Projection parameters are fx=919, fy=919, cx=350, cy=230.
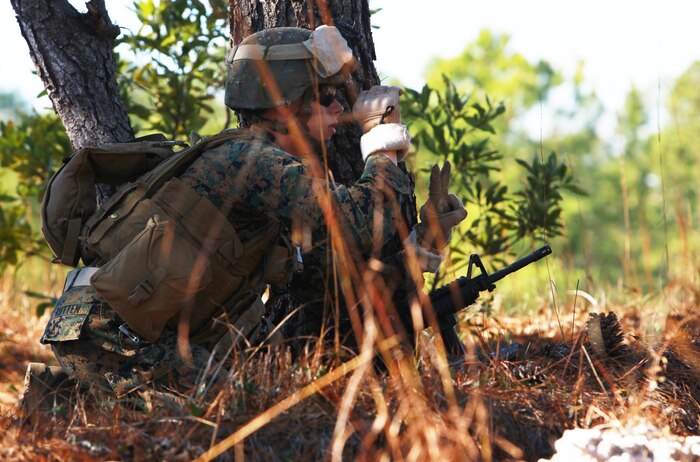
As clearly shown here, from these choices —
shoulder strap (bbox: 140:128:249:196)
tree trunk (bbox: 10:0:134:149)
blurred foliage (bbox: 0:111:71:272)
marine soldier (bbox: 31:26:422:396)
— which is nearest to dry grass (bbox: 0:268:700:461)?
marine soldier (bbox: 31:26:422:396)

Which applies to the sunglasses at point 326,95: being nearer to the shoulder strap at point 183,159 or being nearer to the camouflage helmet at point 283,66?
the camouflage helmet at point 283,66

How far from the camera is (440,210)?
11.7 feet

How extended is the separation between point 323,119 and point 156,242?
2.80ft

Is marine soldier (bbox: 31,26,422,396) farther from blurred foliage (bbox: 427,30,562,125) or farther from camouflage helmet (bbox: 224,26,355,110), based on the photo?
blurred foliage (bbox: 427,30,562,125)

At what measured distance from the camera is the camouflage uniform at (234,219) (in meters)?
3.17

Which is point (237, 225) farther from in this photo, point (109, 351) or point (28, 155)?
point (28, 155)

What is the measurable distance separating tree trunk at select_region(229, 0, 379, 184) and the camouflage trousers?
1135 millimetres

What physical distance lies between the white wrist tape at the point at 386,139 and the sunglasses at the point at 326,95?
0.28 meters

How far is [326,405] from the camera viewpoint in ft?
9.15

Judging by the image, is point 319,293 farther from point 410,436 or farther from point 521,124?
point 521,124

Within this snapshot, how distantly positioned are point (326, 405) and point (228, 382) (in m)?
0.31

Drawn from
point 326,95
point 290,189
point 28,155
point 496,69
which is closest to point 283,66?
point 326,95

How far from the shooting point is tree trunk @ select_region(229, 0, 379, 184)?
13.2 ft

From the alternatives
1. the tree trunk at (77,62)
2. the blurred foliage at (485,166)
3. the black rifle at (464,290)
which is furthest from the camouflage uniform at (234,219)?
the blurred foliage at (485,166)
